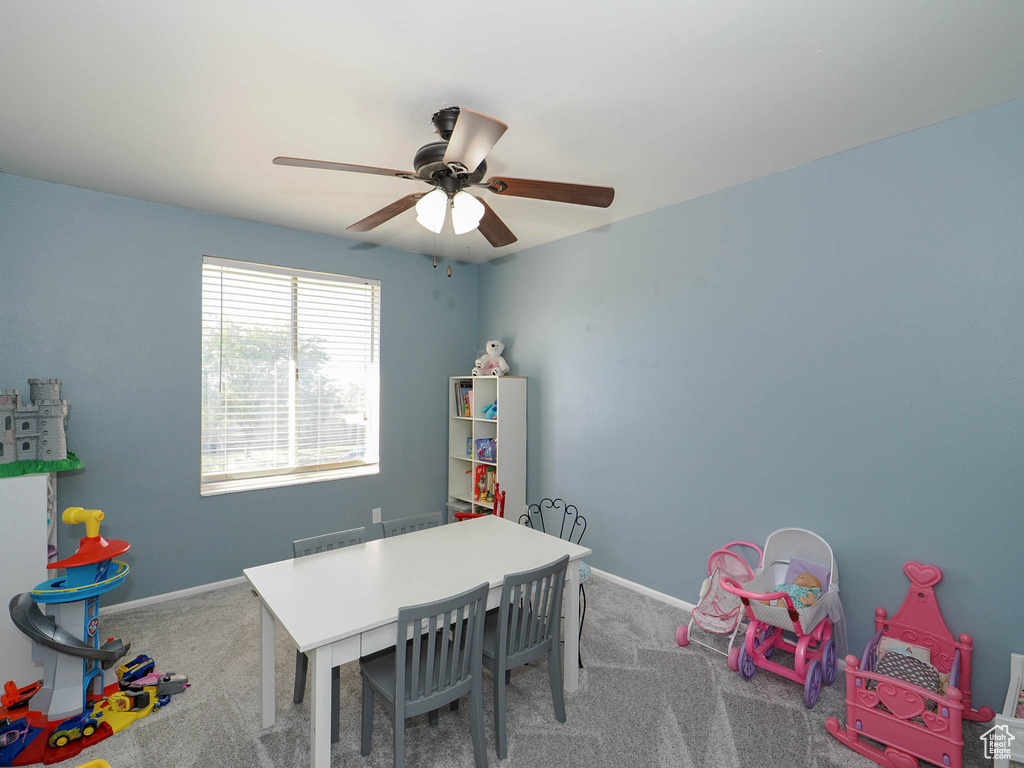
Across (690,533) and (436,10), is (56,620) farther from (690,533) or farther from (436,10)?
(690,533)

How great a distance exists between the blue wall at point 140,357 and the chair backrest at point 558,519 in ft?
4.90

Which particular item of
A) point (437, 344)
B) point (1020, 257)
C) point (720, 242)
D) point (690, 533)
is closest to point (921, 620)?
point (690, 533)

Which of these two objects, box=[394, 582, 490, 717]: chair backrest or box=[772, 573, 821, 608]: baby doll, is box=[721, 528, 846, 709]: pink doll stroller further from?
box=[394, 582, 490, 717]: chair backrest

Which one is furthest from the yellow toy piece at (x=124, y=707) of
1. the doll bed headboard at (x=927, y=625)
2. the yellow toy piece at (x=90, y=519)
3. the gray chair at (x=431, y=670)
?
the doll bed headboard at (x=927, y=625)

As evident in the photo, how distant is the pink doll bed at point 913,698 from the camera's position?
175 centimetres

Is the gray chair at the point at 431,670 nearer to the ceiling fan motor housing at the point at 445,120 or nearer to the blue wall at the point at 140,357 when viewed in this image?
the ceiling fan motor housing at the point at 445,120

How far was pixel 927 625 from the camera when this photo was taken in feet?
6.98

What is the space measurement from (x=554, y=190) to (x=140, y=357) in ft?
9.31

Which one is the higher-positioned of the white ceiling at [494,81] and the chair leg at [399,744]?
the white ceiling at [494,81]

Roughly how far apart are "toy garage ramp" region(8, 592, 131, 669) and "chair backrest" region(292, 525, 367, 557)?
82cm

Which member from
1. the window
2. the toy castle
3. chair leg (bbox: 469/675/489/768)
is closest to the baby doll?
chair leg (bbox: 469/675/489/768)

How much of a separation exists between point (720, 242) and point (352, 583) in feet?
8.79

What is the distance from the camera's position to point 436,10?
148 centimetres

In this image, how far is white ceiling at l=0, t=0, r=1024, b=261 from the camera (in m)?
1.51
